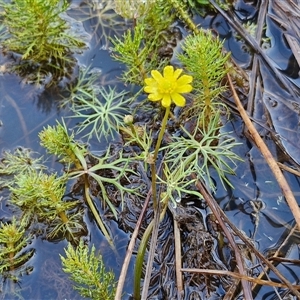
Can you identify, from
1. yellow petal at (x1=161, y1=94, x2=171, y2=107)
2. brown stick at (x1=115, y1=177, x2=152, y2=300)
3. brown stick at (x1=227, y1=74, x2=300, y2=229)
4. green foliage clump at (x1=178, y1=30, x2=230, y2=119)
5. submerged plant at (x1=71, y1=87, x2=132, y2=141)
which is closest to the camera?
yellow petal at (x1=161, y1=94, x2=171, y2=107)

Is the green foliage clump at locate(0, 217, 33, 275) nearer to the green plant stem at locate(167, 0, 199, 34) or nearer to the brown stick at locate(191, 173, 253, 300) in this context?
the brown stick at locate(191, 173, 253, 300)

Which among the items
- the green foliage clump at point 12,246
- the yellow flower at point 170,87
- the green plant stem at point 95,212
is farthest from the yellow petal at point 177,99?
the green foliage clump at point 12,246

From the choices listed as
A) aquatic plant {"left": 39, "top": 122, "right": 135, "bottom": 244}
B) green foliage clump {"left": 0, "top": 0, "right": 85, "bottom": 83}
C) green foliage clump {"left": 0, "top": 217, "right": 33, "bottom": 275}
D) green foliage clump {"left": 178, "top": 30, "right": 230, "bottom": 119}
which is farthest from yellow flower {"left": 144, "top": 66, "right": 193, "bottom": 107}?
green foliage clump {"left": 0, "top": 0, "right": 85, "bottom": 83}

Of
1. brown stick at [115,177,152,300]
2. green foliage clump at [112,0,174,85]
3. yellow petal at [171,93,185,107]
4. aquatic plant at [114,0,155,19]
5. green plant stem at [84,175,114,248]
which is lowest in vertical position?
brown stick at [115,177,152,300]

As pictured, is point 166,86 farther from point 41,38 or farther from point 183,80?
point 41,38

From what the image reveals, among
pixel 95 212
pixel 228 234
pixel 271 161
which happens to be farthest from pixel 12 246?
pixel 271 161

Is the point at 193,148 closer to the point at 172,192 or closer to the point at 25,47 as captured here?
the point at 172,192
